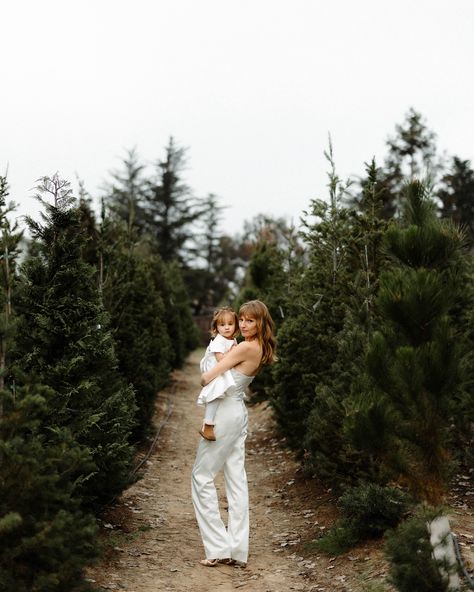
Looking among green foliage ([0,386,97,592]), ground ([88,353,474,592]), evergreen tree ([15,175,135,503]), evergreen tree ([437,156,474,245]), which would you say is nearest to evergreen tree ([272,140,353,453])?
ground ([88,353,474,592])

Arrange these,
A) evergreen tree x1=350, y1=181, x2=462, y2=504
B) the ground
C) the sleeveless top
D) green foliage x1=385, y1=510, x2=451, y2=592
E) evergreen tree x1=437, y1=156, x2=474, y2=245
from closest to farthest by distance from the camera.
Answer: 1. green foliage x1=385, y1=510, x2=451, y2=592
2. evergreen tree x1=350, y1=181, x2=462, y2=504
3. the ground
4. the sleeveless top
5. evergreen tree x1=437, y1=156, x2=474, y2=245

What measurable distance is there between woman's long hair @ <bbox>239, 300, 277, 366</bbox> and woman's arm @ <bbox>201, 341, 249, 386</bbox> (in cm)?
22

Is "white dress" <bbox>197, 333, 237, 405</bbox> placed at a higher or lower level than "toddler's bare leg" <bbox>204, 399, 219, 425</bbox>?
higher

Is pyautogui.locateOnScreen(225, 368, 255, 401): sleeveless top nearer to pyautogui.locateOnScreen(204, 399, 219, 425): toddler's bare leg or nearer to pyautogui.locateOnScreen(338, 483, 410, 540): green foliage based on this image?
pyautogui.locateOnScreen(204, 399, 219, 425): toddler's bare leg

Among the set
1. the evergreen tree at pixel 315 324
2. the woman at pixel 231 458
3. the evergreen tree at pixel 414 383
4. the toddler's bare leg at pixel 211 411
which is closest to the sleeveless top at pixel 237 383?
the woman at pixel 231 458

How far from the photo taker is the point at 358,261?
9.73 meters

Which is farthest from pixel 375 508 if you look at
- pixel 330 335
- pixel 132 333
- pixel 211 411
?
pixel 132 333

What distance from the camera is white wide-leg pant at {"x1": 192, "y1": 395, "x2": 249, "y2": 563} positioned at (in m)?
6.38

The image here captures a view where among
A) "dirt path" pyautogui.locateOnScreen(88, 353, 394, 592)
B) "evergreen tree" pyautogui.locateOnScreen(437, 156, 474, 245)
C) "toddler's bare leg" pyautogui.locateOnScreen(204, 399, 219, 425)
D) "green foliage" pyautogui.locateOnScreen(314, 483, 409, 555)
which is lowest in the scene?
"dirt path" pyautogui.locateOnScreen(88, 353, 394, 592)

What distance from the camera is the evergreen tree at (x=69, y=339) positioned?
6363 mm

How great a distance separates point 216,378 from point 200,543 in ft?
6.96

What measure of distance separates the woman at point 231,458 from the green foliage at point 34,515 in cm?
172

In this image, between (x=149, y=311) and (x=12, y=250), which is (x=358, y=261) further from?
(x=149, y=311)

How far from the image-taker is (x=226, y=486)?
6449 millimetres
